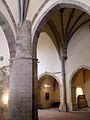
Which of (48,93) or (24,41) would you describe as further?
(48,93)

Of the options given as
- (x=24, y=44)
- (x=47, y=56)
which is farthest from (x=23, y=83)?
(x=47, y=56)

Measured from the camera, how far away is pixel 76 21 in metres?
11.8

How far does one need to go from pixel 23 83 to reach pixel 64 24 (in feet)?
19.8

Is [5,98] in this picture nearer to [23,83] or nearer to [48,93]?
[23,83]

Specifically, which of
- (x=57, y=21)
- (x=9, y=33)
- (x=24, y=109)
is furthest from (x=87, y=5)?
(x=57, y=21)

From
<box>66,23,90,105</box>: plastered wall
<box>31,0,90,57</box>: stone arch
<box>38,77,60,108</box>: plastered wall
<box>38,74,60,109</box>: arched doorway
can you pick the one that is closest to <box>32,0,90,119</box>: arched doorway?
<box>31,0,90,57</box>: stone arch

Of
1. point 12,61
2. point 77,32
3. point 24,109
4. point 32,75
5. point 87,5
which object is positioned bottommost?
point 24,109

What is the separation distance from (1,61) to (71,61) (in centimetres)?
557

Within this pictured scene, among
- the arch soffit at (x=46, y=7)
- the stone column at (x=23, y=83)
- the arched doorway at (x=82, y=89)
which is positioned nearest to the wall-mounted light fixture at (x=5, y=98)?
the stone column at (x=23, y=83)

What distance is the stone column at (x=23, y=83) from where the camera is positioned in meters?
7.04

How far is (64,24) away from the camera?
12.0 m

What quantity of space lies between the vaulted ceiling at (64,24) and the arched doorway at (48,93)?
3700 mm

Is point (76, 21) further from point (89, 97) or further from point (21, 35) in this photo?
point (89, 97)

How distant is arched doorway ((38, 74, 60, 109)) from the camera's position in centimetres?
1576
